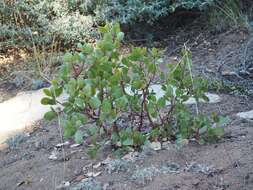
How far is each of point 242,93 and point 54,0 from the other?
9.79ft

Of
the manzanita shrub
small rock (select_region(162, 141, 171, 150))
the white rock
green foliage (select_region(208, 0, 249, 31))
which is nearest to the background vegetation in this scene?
green foliage (select_region(208, 0, 249, 31))

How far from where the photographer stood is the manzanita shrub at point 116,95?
2723mm

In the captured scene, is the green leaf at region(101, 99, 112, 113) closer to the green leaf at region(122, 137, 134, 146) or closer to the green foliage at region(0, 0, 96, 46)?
the green leaf at region(122, 137, 134, 146)

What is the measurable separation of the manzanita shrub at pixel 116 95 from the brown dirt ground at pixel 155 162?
12 centimetres

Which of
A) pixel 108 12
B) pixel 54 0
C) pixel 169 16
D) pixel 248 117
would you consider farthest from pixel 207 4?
pixel 248 117

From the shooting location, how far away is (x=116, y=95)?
2758 millimetres

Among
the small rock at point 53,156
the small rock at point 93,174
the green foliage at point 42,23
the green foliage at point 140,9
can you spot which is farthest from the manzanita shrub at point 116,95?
the green foliage at point 42,23

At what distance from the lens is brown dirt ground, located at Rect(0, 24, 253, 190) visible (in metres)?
2.52

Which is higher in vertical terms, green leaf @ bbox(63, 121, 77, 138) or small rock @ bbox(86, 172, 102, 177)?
green leaf @ bbox(63, 121, 77, 138)

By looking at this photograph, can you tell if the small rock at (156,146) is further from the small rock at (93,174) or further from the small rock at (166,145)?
the small rock at (93,174)

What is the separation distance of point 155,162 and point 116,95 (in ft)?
1.40

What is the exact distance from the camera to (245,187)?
241 centimetres

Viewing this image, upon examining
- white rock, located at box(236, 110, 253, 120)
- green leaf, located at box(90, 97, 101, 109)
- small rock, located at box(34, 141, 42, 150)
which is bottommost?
small rock, located at box(34, 141, 42, 150)

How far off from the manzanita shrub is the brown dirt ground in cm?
12
